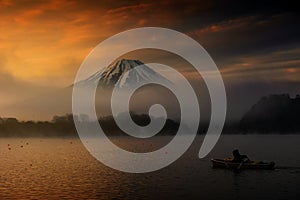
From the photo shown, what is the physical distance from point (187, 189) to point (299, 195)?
1518 cm

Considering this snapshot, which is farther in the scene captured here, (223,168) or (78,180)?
(223,168)

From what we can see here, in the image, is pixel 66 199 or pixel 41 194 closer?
pixel 66 199

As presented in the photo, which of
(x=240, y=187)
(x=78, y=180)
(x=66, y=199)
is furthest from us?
(x=78, y=180)

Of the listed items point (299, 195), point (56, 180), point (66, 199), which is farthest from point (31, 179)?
point (299, 195)

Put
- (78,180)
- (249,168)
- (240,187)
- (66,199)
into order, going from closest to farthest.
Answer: (66,199)
(240,187)
(78,180)
(249,168)

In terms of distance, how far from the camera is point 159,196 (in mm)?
57969

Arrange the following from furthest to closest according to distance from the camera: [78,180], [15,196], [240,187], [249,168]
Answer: [249,168] < [78,180] < [240,187] < [15,196]

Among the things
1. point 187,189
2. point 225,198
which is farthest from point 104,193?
point 225,198

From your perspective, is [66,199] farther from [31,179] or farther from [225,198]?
[31,179]

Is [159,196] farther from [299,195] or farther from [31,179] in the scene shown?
[31,179]

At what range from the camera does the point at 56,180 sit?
76875 millimetres

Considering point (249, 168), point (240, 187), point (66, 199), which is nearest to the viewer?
point (66, 199)

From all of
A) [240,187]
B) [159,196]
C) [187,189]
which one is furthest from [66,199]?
[240,187]

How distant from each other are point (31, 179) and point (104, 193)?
24.4 m
